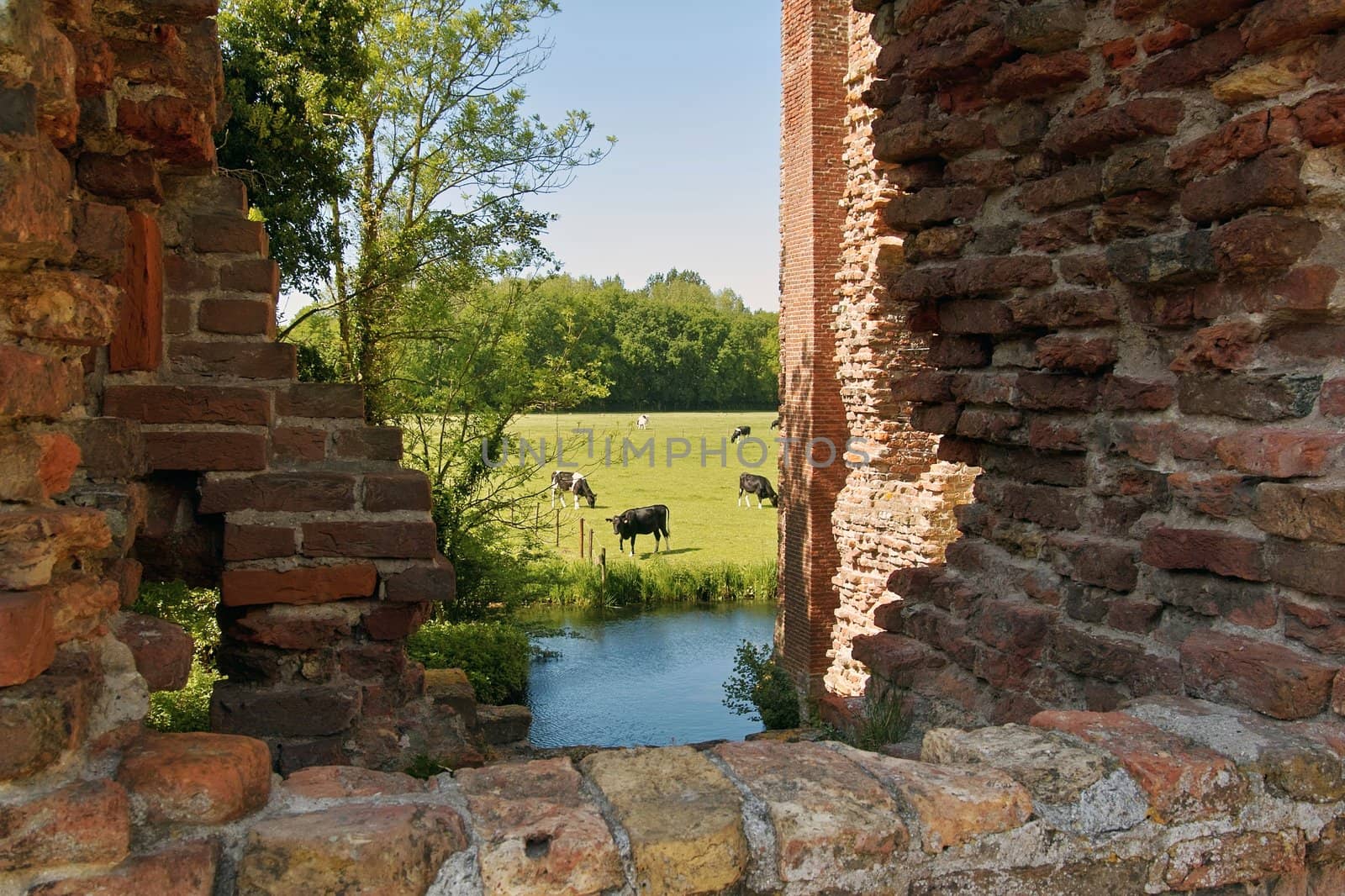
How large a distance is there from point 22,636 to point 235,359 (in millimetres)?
Result: 2040

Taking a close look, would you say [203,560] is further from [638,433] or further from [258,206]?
[638,433]

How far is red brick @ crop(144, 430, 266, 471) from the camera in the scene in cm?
337

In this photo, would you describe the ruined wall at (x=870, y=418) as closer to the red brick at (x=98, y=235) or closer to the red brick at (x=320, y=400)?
the red brick at (x=320, y=400)

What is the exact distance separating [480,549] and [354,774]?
35.1 ft

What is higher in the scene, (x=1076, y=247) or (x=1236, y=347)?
(x=1076, y=247)

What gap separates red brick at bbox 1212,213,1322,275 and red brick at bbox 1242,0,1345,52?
0.38 metres

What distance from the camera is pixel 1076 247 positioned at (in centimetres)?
292

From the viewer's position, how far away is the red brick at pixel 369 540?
3.47 meters

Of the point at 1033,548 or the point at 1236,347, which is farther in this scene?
the point at 1033,548

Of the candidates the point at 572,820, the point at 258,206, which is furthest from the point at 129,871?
the point at 258,206

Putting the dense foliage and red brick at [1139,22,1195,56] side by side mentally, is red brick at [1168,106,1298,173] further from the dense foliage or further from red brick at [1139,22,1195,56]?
the dense foliage

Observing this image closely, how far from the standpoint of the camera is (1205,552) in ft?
8.05

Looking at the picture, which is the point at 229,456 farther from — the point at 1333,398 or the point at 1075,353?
the point at 1333,398

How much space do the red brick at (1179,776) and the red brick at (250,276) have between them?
2.84 m
